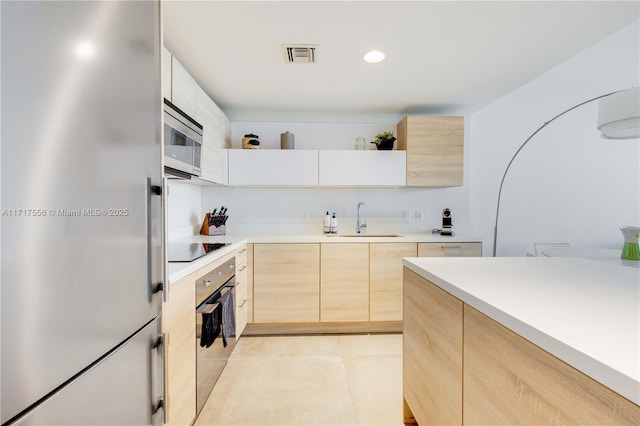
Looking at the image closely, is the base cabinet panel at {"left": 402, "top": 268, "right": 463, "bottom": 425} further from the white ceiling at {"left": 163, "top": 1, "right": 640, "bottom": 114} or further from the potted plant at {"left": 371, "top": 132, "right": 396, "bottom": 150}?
the potted plant at {"left": 371, "top": 132, "right": 396, "bottom": 150}

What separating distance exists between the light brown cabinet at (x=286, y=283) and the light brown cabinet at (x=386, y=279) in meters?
0.52

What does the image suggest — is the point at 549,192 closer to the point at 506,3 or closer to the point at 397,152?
the point at 397,152

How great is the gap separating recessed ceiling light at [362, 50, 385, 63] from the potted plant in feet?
3.18

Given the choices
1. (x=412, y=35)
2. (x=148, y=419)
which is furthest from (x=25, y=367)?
(x=412, y=35)

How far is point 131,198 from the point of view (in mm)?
879

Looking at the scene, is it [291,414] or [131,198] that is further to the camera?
[291,414]

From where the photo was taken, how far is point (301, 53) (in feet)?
Result: 6.35

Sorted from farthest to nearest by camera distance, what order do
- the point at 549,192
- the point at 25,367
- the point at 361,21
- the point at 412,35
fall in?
the point at 549,192 < the point at 412,35 < the point at 361,21 < the point at 25,367

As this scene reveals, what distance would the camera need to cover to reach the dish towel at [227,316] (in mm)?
1865

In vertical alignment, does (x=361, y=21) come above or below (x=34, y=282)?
above

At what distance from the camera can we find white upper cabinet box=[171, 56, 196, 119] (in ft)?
5.63

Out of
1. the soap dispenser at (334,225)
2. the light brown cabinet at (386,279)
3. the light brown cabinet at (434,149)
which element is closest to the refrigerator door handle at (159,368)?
the light brown cabinet at (386,279)

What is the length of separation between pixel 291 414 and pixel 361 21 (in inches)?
90.5

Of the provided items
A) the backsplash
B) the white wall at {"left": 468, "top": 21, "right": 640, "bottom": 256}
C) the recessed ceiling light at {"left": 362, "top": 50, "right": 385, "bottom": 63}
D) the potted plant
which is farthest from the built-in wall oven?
the white wall at {"left": 468, "top": 21, "right": 640, "bottom": 256}
